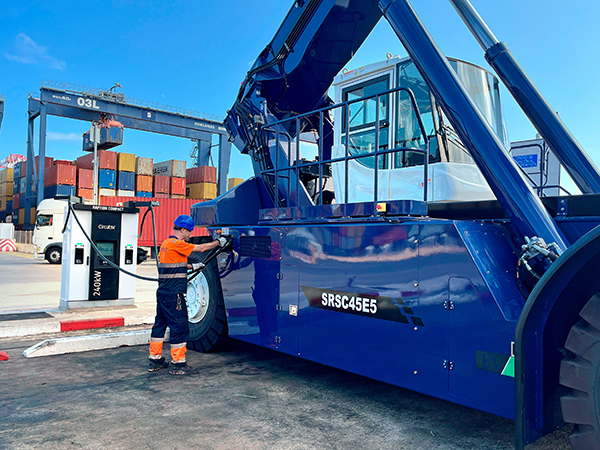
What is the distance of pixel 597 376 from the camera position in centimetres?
240

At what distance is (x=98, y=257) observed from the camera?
8.94 m

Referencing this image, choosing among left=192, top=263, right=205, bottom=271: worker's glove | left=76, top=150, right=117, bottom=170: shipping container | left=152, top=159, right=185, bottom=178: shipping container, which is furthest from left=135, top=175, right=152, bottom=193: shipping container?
left=192, top=263, right=205, bottom=271: worker's glove

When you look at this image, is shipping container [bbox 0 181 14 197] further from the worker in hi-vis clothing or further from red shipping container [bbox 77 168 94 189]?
the worker in hi-vis clothing

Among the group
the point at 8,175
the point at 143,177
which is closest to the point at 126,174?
the point at 143,177

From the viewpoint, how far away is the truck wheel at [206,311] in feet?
18.9

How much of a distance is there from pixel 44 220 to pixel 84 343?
17.2 m

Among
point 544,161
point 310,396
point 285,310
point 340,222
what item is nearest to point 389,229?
point 340,222

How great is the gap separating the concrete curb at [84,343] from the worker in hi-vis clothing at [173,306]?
3.83 ft

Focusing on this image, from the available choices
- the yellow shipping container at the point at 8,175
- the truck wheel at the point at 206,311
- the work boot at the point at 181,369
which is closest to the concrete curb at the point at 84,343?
the truck wheel at the point at 206,311

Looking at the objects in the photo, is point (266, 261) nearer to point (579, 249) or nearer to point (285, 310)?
point (285, 310)

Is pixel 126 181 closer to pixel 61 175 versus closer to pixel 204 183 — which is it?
pixel 61 175

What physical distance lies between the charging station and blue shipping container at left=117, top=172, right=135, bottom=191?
27.3 m

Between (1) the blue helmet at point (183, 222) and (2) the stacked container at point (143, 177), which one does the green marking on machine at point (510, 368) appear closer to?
(1) the blue helmet at point (183, 222)

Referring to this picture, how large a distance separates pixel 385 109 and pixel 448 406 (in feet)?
8.94
